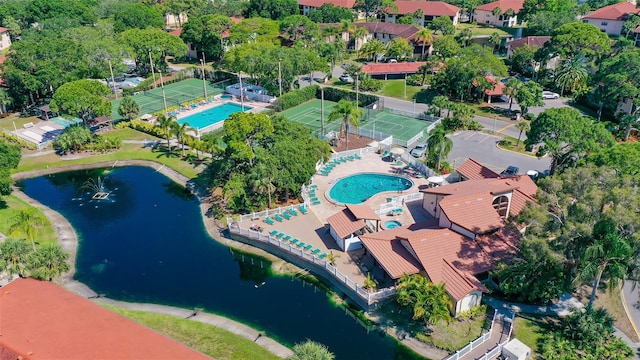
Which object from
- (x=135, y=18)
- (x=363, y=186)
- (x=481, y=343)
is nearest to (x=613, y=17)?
(x=363, y=186)

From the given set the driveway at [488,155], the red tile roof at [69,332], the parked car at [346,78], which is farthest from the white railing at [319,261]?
the parked car at [346,78]

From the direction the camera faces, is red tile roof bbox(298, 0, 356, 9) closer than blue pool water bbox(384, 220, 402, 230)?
No

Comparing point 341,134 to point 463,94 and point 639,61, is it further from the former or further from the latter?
point 639,61

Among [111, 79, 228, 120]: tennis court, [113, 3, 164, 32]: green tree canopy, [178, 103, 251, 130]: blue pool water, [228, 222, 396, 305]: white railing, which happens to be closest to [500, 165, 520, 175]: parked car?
[228, 222, 396, 305]: white railing

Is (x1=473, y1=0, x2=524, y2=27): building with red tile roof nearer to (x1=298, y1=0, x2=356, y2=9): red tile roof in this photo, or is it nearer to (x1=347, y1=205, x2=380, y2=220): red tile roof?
(x1=298, y1=0, x2=356, y2=9): red tile roof

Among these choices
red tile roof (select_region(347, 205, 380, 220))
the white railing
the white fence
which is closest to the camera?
the white fence

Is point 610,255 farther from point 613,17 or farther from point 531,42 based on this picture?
point 613,17

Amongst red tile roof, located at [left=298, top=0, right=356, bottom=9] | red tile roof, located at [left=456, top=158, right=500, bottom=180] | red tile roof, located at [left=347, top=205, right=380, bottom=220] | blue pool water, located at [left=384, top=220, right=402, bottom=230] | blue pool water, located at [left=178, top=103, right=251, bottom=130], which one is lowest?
blue pool water, located at [left=384, top=220, right=402, bottom=230]
